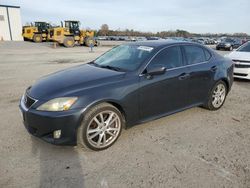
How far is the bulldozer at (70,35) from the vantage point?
86.4 feet

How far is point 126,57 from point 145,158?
6.26ft

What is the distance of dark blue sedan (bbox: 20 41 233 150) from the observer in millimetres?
3027

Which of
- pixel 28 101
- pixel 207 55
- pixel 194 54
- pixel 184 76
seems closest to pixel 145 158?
pixel 184 76

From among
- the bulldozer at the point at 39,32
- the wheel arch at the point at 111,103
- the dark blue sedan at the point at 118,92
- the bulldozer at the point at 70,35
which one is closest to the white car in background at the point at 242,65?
the dark blue sedan at the point at 118,92

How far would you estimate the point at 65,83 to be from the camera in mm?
3367

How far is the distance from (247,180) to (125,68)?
236 cm

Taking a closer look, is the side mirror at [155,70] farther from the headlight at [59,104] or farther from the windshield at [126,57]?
the headlight at [59,104]

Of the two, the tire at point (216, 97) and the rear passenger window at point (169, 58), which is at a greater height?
the rear passenger window at point (169, 58)

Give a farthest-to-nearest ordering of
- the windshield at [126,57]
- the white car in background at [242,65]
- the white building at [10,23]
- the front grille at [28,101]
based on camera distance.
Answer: the white building at [10,23] → the white car in background at [242,65] → the windshield at [126,57] → the front grille at [28,101]

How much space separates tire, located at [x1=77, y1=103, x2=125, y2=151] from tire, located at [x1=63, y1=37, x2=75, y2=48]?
2454 cm

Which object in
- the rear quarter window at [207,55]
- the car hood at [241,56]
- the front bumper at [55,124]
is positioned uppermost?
the rear quarter window at [207,55]

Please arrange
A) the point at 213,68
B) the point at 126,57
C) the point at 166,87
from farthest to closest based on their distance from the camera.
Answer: the point at 213,68 → the point at 126,57 → the point at 166,87

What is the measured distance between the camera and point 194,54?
4.51 m

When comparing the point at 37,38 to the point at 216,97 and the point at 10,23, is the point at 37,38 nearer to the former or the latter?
the point at 10,23
